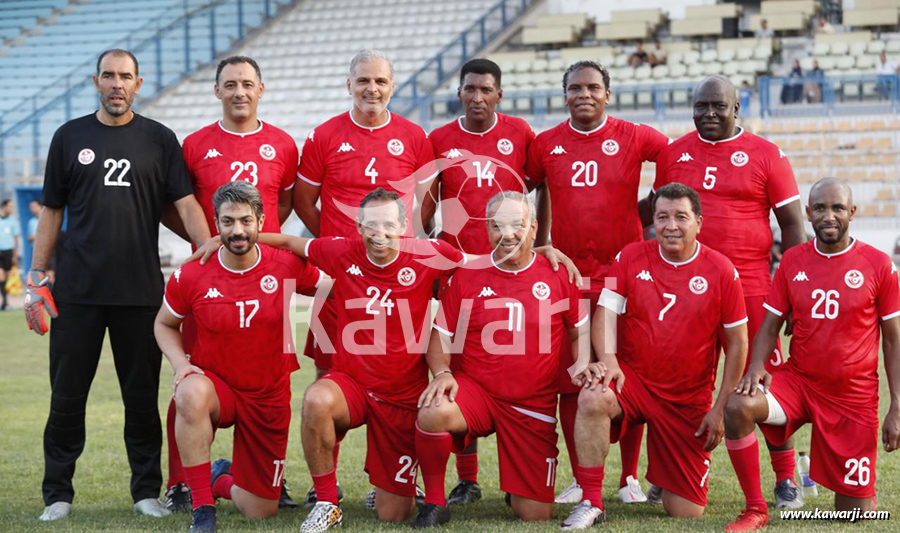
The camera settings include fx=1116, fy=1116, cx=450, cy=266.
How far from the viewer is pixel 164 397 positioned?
9.38 metres

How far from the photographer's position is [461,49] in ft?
80.3

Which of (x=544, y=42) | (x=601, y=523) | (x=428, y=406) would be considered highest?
(x=544, y=42)

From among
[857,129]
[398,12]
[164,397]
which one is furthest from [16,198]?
[857,129]

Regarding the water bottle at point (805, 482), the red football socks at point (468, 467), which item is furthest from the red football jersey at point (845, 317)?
the red football socks at point (468, 467)

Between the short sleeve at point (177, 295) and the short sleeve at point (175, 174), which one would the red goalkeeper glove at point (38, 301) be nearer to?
the short sleeve at point (177, 295)

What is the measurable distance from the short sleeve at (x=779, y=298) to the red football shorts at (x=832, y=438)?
1.11 feet

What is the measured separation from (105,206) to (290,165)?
3.32 ft

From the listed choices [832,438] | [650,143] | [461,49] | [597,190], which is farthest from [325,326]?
[461,49]

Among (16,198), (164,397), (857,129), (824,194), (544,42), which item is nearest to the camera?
(824,194)

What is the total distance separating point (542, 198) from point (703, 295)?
4.41 ft

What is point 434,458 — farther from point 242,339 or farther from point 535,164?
point 535,164

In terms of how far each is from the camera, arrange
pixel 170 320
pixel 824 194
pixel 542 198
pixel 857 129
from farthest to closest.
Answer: pixel 857 129 < pixel 542 198 < pixel 170 320 < pixel 824 194

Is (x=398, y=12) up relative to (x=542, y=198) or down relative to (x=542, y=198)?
up

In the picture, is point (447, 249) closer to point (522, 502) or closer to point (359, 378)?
point (359, 378)
